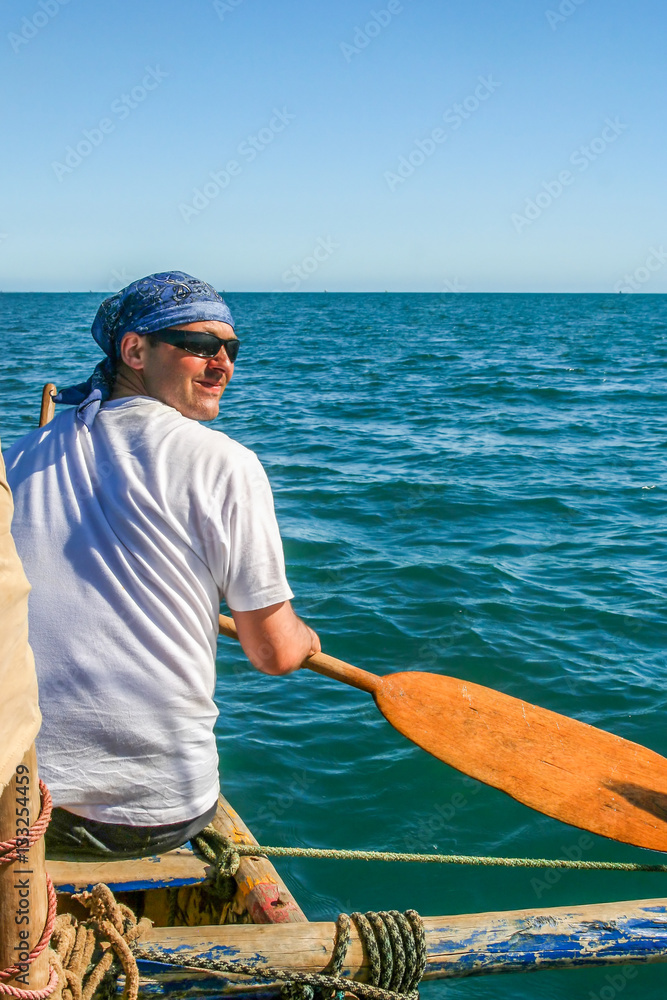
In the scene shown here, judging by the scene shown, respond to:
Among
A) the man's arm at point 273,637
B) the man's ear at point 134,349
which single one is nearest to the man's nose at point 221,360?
the man's ear at point 134,349

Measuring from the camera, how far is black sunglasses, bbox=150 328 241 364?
7.03ft

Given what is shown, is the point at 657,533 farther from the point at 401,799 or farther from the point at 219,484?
the point at 219,484

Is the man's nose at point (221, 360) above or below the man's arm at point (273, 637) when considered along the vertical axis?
above

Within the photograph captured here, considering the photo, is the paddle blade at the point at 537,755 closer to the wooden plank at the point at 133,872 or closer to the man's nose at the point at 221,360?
the wooden plank at the point at 133,872

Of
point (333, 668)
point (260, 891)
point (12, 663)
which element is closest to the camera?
point (12, 663)

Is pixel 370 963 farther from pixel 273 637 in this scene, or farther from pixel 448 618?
pixel 448 618

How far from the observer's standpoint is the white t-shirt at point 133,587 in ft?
5.99

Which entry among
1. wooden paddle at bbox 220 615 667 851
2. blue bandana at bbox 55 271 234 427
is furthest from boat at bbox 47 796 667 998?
blue bandana at bbox 55 271 234 427

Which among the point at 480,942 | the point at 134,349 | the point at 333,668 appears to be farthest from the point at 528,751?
the point at 134,349

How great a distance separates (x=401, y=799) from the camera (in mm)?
4441

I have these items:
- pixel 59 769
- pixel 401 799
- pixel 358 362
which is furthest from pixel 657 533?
pixel 358 362

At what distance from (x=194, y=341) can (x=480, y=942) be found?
1.64 meters

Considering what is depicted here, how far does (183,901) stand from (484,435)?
1174 centimetres

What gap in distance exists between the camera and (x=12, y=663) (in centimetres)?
114
